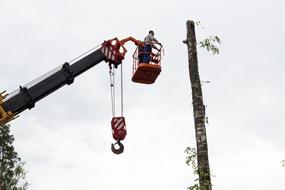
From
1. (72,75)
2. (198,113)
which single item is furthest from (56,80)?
(198,113)

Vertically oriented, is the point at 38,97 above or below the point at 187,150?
above

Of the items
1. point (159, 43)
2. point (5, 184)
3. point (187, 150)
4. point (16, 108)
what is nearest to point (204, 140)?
point (187, 150)

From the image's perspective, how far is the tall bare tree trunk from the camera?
35.5 feet

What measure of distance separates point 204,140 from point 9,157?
4090 cm

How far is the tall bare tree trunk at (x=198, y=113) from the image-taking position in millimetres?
10812

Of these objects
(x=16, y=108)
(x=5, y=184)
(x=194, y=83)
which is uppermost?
(x=5, y=184)

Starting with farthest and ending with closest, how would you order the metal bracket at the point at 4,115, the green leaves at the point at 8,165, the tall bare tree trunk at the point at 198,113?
the green leaves at the point at 8,165, the metal bracket at the point at 4,115, the tall bare tree trunk at the point at 198,113

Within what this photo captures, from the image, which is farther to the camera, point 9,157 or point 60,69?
point 9,157

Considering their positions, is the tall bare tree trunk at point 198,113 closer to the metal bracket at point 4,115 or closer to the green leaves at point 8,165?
the metal bracket at point 4,115

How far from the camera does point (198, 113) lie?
11.4 metres

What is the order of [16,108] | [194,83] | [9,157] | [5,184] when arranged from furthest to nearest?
[9,157] → [5,184] → [16,108] → [194,83]

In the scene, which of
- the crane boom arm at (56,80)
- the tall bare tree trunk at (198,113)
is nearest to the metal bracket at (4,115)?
the crane boom arm at (56,80)

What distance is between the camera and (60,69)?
16.6m

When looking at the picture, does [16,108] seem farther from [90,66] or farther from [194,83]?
[194,83]
